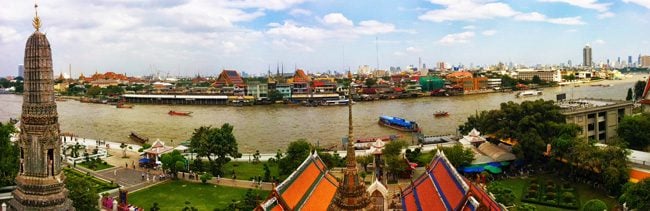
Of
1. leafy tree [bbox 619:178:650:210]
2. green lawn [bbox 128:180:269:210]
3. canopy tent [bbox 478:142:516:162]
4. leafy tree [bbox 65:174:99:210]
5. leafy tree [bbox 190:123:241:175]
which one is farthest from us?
leafy tree [bbox 190:123:241:175]

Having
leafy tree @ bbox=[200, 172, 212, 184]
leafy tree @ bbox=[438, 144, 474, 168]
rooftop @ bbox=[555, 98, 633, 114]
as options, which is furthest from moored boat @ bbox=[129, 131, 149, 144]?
rooftop @ bbox=[555, 98, 633, 114]

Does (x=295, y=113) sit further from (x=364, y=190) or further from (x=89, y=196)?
(x=364, y=190)

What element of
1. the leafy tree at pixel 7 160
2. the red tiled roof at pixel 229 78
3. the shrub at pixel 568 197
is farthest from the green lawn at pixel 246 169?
the red tiled roof at pixel 229 78

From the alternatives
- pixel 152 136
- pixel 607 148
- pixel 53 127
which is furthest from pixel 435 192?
pixel 152 136

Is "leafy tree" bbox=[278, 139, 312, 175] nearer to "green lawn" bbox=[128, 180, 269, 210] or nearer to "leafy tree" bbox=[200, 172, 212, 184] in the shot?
"green lawn" bbox=[128, 180, 269, 210]

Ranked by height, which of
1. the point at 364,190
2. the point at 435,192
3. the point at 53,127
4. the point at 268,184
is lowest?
the point at 268,184

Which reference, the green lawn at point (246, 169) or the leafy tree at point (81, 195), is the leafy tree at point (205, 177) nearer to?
the green lawn at point (246, 169)
